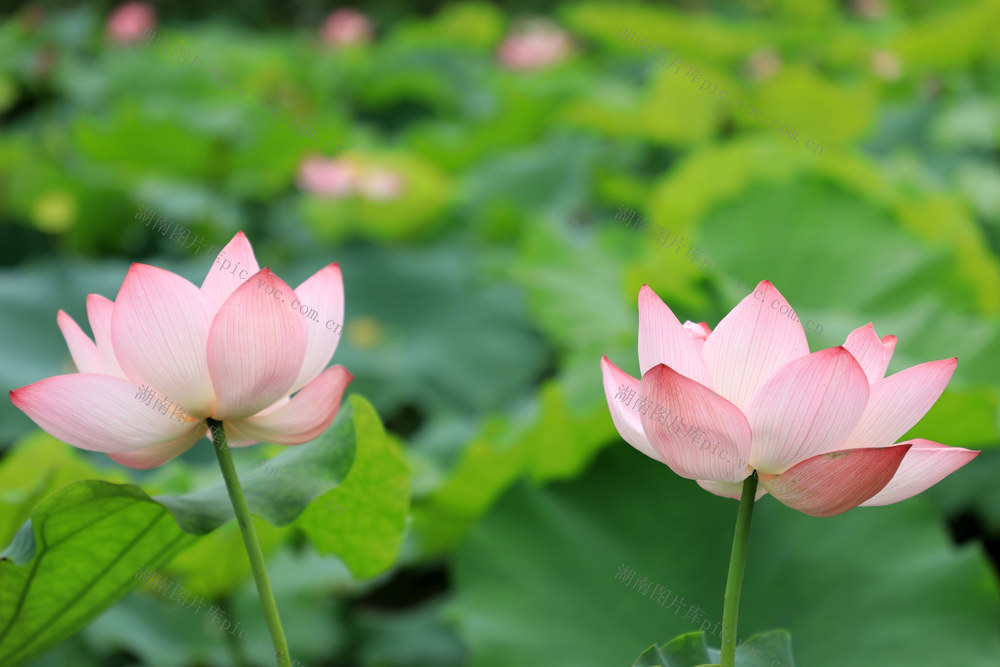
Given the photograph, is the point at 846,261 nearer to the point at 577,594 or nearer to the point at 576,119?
the point at 577,594

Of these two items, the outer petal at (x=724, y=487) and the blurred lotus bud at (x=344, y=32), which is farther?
the blurred lotus bud at (x=344, y=32)

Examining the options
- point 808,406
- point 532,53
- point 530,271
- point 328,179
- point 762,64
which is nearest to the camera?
point 808,406

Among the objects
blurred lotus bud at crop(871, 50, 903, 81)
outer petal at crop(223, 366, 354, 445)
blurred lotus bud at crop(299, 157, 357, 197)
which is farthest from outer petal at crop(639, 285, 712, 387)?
blurred lotus bud at crop(871, 50, 903, 81)

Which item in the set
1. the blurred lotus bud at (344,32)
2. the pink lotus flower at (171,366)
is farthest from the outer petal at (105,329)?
the blurred lotus bud at (344,32)

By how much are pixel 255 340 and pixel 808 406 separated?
0.67 ft

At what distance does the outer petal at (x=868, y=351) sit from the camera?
1.10 ft

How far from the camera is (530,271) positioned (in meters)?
1.30

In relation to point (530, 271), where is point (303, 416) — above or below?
above

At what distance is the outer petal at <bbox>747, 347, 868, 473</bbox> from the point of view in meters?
0.30

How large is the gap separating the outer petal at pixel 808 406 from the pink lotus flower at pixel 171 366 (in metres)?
0.17

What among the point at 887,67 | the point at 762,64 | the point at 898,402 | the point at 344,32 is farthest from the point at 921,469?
the point at 344,32

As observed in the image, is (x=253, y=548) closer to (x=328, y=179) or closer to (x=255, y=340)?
(x=255, y=340)

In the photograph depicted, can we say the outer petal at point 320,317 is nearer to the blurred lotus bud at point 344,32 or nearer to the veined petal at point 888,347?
the veined petal at point 888,347

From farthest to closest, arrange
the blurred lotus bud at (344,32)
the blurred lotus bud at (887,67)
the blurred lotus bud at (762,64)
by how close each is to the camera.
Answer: the blurred lotus bud at (344,32)
the blurred lotus bud at (887,67)
the blurred lotus bud at (762,64)
